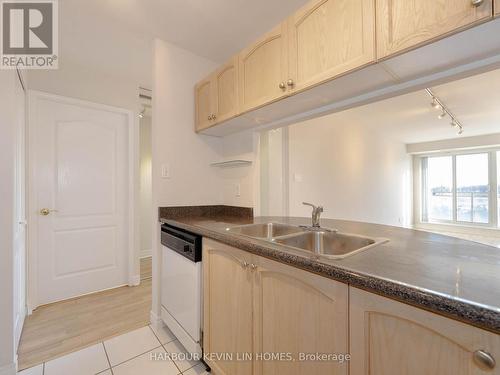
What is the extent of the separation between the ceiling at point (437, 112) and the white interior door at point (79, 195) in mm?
3237

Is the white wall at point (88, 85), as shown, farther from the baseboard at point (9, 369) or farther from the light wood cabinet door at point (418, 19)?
the light wood cabinet door at point (418, 19)

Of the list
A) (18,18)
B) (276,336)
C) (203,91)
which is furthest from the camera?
(203,91)

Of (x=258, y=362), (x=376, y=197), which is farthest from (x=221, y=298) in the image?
(x=376, y=197)

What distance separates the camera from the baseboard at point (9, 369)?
4.69ft

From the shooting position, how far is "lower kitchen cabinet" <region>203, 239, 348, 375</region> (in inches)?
32.7

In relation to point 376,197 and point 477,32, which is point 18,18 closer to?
point 477,32

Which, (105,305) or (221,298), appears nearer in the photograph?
(221,298)

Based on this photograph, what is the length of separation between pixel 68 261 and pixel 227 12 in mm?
2815

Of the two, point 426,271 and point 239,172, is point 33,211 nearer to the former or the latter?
point 239,172

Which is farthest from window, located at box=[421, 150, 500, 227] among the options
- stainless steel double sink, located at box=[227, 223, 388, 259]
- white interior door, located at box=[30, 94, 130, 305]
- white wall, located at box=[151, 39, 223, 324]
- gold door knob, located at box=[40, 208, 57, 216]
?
gold door knob, located at box=[40, 208, 57, 216]

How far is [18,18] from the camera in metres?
1.73

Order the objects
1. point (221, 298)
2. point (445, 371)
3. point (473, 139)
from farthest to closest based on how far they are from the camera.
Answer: point (473, 139), point (221, 298), point (445, 371)

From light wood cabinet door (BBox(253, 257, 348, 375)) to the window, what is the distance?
7.06 metres

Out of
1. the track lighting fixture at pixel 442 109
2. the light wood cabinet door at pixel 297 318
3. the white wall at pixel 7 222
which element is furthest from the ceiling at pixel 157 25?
the track lighting fixture at pixel 442 109
